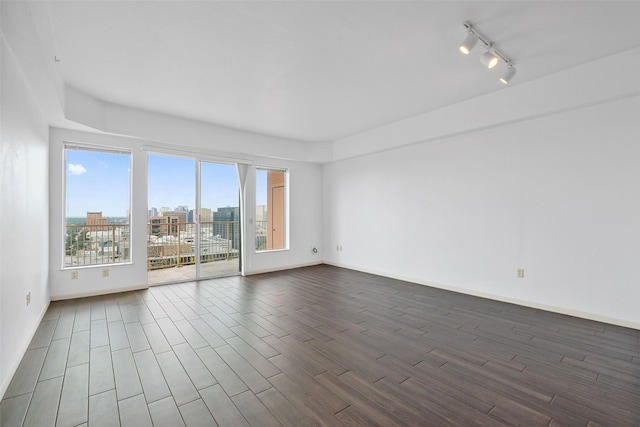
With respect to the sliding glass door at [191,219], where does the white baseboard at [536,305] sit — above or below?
below

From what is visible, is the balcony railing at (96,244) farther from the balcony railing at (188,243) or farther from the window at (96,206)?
the balcony railing at (188,243)

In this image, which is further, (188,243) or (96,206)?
(188,243)

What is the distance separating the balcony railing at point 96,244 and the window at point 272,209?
92.3 inches

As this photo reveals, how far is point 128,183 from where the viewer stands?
14.9 ft

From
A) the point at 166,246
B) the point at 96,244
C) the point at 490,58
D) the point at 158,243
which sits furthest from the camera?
the point at 166,246

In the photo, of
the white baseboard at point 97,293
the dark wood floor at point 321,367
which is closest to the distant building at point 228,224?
the white baseboard at point 97,293

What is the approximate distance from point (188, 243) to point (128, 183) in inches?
68.1

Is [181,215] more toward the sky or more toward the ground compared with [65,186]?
more toward the ground

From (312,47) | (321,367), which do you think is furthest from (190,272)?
(312,47)

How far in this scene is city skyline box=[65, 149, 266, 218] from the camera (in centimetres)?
421

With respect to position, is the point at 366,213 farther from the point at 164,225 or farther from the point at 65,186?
the point at 65,186

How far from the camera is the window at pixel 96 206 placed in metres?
4.14

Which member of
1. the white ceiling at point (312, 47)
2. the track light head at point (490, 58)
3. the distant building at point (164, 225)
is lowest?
the distant building at point (164, 225)

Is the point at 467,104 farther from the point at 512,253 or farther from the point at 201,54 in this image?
the point at 201,54
